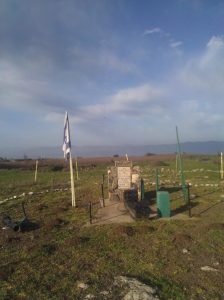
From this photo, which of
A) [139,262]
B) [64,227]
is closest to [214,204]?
[64,227]

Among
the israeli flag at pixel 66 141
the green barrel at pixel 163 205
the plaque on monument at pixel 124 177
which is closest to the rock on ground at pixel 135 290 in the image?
the green barrel at pixel 163 205

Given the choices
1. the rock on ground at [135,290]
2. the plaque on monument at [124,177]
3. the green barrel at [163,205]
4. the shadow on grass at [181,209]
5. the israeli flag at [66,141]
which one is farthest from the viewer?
the plaque on monument at [124,177]

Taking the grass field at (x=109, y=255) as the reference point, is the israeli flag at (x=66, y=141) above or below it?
above

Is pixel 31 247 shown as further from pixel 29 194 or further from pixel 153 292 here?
pixel 29 194

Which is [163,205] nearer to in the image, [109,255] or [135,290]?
[109,255]

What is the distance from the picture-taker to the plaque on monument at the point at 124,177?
67.4 feet

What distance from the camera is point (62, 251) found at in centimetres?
1095

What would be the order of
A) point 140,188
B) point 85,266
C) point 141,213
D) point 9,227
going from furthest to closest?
point 140,188
point 141,213
point 9,227
point 85,266

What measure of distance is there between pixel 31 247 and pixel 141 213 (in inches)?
227

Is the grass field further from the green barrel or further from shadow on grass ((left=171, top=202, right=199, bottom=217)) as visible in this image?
the green barrel

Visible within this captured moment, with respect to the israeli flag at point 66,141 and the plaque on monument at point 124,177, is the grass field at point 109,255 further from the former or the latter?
the plaque on monument at point 124,177

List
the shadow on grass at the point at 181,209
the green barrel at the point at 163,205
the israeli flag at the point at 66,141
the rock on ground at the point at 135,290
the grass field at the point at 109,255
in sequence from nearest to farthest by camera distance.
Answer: the rock on ground at the point at 135,290 → the grass field at the point at 109,255 → the green barrel at the point at 163,205 → the shadow on grass at the point at 181,209 → the israeli flag at the point at 66,141

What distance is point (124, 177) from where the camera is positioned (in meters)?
20.6

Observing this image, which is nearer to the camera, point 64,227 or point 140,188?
point 64,227
